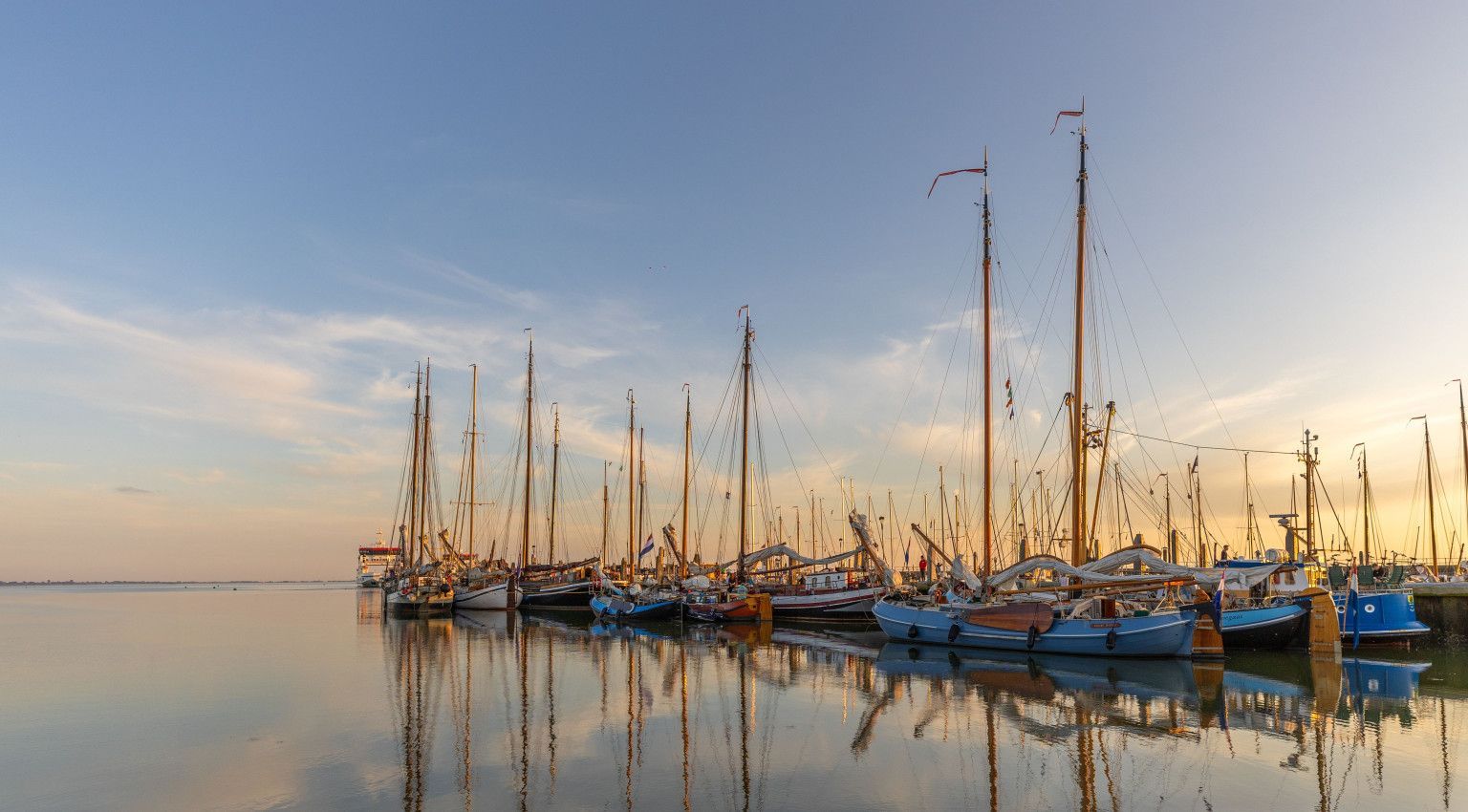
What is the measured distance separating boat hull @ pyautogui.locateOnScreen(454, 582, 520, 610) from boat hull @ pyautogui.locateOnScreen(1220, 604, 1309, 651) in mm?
52433

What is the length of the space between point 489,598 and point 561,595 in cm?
604

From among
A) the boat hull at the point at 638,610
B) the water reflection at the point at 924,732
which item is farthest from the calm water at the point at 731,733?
the boat hull at the point at 638,610

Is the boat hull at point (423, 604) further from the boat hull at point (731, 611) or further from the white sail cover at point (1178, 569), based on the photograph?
the white sail cover at point (1178, 569)

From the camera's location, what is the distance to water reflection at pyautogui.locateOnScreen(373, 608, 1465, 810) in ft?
44.5

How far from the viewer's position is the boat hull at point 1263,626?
35.3 meters

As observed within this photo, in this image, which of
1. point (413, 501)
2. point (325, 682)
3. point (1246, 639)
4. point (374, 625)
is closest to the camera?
point (325, 682)

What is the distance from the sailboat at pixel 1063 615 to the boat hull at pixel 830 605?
11.4 m

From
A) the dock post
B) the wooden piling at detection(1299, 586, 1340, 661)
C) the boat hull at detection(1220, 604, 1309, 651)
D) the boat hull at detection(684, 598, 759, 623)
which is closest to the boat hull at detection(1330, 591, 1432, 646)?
the boat hull at detection(1220, 604, 1309, 651)

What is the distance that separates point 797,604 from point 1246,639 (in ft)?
88.8

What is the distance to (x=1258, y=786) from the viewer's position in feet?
45.1

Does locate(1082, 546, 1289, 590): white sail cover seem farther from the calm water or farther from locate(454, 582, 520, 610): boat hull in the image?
locate(454, 582, 520, 610): boat hull

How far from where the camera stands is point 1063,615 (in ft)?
110

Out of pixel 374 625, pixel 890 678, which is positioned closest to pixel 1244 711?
pixel 890 678

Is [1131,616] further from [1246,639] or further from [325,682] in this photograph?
[325,682]
